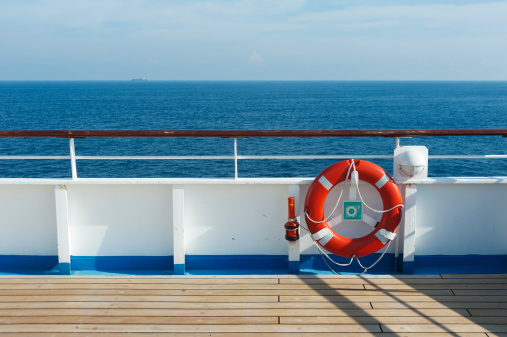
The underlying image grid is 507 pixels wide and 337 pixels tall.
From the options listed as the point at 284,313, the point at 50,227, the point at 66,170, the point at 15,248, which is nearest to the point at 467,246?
the point at 284,313

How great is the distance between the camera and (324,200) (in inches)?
90.0

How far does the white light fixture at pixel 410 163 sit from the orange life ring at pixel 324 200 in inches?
3.9

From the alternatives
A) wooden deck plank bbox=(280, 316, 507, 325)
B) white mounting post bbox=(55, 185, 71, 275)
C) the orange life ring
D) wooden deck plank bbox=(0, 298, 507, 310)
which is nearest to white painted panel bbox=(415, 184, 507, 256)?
the orange life ring

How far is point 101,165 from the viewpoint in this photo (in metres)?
17.9

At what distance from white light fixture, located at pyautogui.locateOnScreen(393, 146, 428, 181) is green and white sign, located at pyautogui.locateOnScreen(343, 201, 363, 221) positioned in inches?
9.4

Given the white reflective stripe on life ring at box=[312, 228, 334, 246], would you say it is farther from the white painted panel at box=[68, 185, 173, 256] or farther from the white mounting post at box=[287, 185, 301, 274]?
A: the white painted panel at box=[68, 185, 173, 256]

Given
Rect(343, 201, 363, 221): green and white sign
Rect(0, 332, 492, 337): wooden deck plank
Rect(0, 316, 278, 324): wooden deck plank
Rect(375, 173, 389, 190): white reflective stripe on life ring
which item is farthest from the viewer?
Rect(343, 201, 363, 221): green and white sign

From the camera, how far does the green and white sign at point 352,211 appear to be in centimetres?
237

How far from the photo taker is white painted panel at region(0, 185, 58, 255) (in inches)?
95.9

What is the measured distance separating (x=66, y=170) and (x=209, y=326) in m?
16.3

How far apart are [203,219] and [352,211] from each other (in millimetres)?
744

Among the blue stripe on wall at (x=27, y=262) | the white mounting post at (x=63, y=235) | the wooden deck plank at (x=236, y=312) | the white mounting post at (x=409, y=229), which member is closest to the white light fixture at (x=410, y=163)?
the white mounting post at (x=409, y=229)

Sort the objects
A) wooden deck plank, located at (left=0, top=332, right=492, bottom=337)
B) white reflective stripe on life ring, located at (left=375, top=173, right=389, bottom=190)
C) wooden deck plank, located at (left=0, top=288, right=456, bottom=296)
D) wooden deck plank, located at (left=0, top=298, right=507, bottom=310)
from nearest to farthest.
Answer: wooden deck plank, located at (left=0, top=332, right=492, bottom=337), wooden deck plank, located at (left=0, top=298, right=507, bottom=310), wooden deck plank, located at (left=0, top=288, right=456, bottom=296), white reflective stripe on life ring, located at (left=375, top=173, right=389, bottom=190)

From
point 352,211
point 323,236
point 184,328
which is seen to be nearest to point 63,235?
point 184,328
